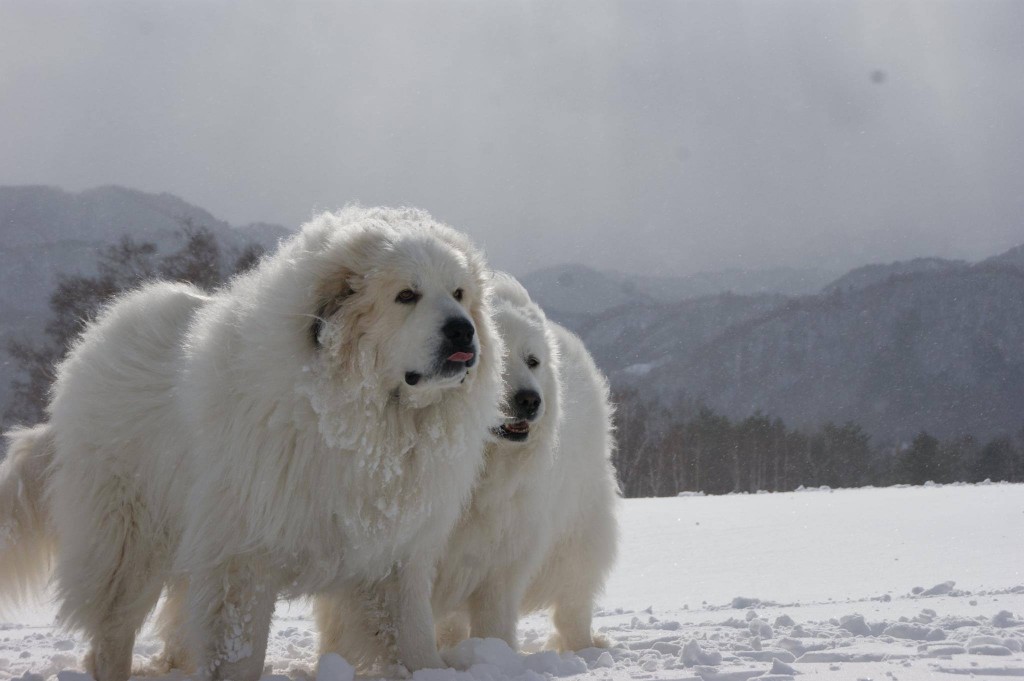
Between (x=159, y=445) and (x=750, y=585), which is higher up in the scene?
(x=159, y=445)

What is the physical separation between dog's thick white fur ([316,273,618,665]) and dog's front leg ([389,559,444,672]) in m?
0.16

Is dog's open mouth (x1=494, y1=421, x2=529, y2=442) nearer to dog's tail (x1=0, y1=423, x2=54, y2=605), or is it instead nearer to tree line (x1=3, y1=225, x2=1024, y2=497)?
dog's tail (x1=0, y1=423, x2=54, y2=605)

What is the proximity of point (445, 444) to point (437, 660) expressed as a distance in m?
1.10

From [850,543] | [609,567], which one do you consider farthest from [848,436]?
[609,567]

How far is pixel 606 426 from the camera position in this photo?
6.47 meters

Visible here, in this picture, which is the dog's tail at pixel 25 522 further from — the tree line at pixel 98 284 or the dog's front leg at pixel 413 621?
the tree line at pixel 98 284

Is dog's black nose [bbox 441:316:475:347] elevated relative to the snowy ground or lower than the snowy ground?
elevated

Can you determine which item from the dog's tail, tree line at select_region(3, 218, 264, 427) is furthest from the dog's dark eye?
tree line at select_region(3, 218, 264, 427)

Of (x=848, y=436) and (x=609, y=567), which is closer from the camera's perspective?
(x=609, y=567)

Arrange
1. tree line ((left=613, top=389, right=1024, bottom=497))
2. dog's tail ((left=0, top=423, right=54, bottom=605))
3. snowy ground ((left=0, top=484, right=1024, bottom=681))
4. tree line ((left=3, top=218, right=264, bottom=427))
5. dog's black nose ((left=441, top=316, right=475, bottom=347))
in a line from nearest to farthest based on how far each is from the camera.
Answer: dog's black nose ((left=441, top=316, right=475, bottom=347)) < snowy ground ((left=0, top=484, right=1024, bottom=681)) < dog's tail ((left=0, top=423, right=54, bottom=605)) < tree line ((left=3, top=218, right=264, bottom=427)) < tree line ((left=613, top=389, right=1024, bottom=497))

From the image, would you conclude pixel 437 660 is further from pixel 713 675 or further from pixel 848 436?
pixel 848 436

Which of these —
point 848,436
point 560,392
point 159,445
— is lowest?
point 159,445

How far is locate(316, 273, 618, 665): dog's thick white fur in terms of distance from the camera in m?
Result: 5.10

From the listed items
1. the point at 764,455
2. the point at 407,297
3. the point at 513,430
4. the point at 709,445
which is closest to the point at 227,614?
the point at 407,297
